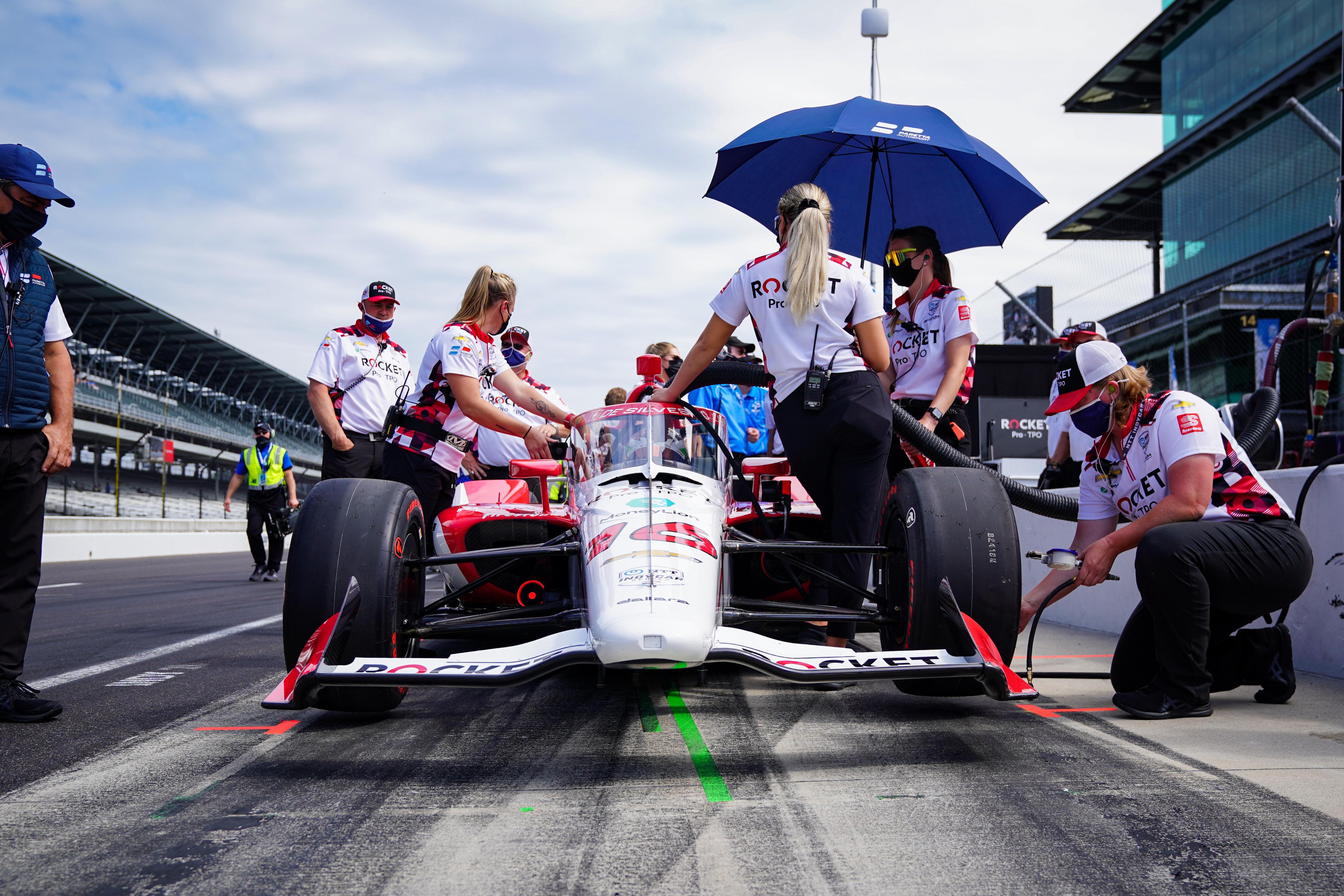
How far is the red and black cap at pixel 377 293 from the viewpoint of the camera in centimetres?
602

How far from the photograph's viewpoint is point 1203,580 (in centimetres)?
344

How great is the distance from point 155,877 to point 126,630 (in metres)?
4.69

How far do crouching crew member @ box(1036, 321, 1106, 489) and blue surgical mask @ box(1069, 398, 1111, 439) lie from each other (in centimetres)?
17

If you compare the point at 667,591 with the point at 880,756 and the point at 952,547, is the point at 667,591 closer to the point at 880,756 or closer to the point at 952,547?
the point at 880,756

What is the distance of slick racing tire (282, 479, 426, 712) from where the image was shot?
306 cm

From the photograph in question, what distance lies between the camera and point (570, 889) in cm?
190

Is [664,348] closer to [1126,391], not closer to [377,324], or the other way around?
[377,324]

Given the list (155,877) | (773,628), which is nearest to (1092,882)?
(155,877)

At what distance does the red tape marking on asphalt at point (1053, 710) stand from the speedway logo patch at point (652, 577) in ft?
5.03

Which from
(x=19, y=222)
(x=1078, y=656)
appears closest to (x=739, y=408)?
(x=1078, y=656)

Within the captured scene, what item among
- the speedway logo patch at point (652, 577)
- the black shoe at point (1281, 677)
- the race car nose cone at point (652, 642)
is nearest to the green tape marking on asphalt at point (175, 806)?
the race car nose cone at point (652, 642)

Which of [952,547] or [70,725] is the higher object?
[952,547]

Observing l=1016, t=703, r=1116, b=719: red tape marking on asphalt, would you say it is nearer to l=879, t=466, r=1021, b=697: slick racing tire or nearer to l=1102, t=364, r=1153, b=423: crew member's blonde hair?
l=879, t=466, r=1021, b=697: slick racing tire

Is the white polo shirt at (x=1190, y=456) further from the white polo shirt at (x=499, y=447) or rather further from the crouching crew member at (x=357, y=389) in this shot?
the crouching crew member at (x=357, y=389)
